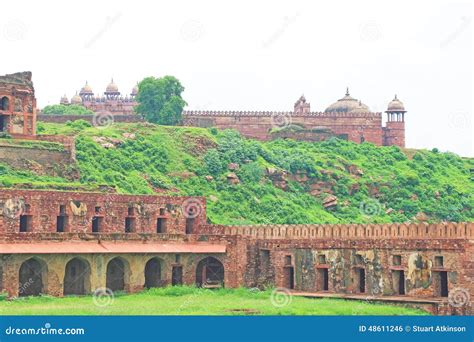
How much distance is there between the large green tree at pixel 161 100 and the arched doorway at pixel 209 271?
126 feet

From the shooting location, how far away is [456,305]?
43875 mm

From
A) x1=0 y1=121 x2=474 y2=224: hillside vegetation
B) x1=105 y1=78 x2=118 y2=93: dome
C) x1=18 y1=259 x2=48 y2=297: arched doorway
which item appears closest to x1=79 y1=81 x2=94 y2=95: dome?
x1=105 y1=78 x2=118 y2=93: dome

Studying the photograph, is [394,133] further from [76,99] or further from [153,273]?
[153,273]

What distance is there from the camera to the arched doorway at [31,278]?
50.3m

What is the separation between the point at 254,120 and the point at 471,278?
57.2 metres

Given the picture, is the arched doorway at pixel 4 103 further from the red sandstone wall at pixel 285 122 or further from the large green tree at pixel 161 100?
the red sandstone wall at pixel 285 122

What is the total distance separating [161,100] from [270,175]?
53.1 ft

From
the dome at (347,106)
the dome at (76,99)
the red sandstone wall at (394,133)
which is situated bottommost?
the red sandstone wall at (394,133)

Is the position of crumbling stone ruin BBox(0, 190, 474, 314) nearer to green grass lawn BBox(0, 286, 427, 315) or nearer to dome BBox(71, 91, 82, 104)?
green grass lawn BBox(0, 286, 427, 315)

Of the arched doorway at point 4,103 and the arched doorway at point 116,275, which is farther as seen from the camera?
the arched doorway at point 4,103

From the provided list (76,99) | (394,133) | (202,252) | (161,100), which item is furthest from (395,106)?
(202,252)

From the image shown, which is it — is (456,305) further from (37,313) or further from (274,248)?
(37,313)

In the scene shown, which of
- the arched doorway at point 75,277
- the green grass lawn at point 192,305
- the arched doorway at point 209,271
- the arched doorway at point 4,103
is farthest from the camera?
the arched doorway at point 4,103

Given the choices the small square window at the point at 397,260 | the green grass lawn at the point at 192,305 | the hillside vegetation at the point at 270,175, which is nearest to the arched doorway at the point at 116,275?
the green grass lawn at the point at 192,305
